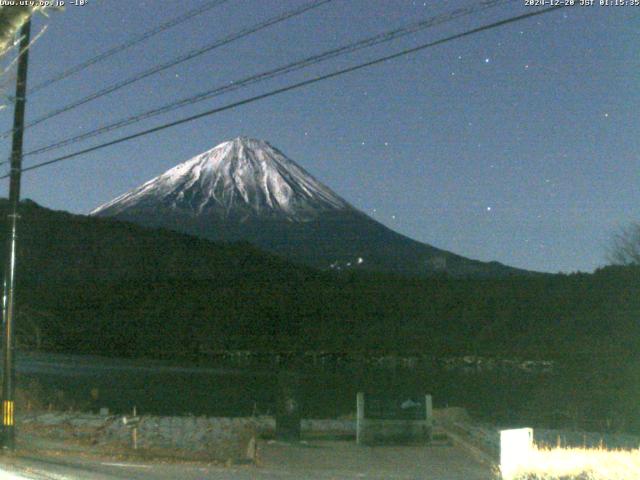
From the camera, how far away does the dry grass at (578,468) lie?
10570 mm

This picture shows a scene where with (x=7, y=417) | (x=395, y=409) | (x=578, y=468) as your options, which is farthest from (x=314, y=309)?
(x=578, y=468)

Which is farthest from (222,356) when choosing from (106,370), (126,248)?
(126,248)

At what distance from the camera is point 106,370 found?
50.2 m

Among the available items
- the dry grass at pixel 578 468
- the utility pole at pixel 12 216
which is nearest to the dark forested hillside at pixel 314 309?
the utility pole at pixel 12 216

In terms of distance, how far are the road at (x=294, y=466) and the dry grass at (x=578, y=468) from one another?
5.79 ft

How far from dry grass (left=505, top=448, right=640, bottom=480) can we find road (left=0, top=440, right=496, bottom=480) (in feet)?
5.79

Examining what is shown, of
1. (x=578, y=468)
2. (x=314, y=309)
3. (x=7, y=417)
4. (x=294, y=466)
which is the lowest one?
(x=294, y=466)

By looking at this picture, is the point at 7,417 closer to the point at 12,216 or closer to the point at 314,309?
the point at 12,216

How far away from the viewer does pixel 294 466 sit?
15.1m

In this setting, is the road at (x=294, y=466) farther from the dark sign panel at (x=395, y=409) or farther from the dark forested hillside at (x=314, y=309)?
the dark forested hillside at (x=314, y=309)

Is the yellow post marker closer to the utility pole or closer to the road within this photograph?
the utility pole

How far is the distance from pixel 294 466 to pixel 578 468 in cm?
538

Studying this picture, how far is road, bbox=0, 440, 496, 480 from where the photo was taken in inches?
517

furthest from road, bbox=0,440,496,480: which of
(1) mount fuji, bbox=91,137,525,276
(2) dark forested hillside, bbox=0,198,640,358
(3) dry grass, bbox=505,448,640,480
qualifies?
(1) mount fuji, bbox=91,137,525,276
